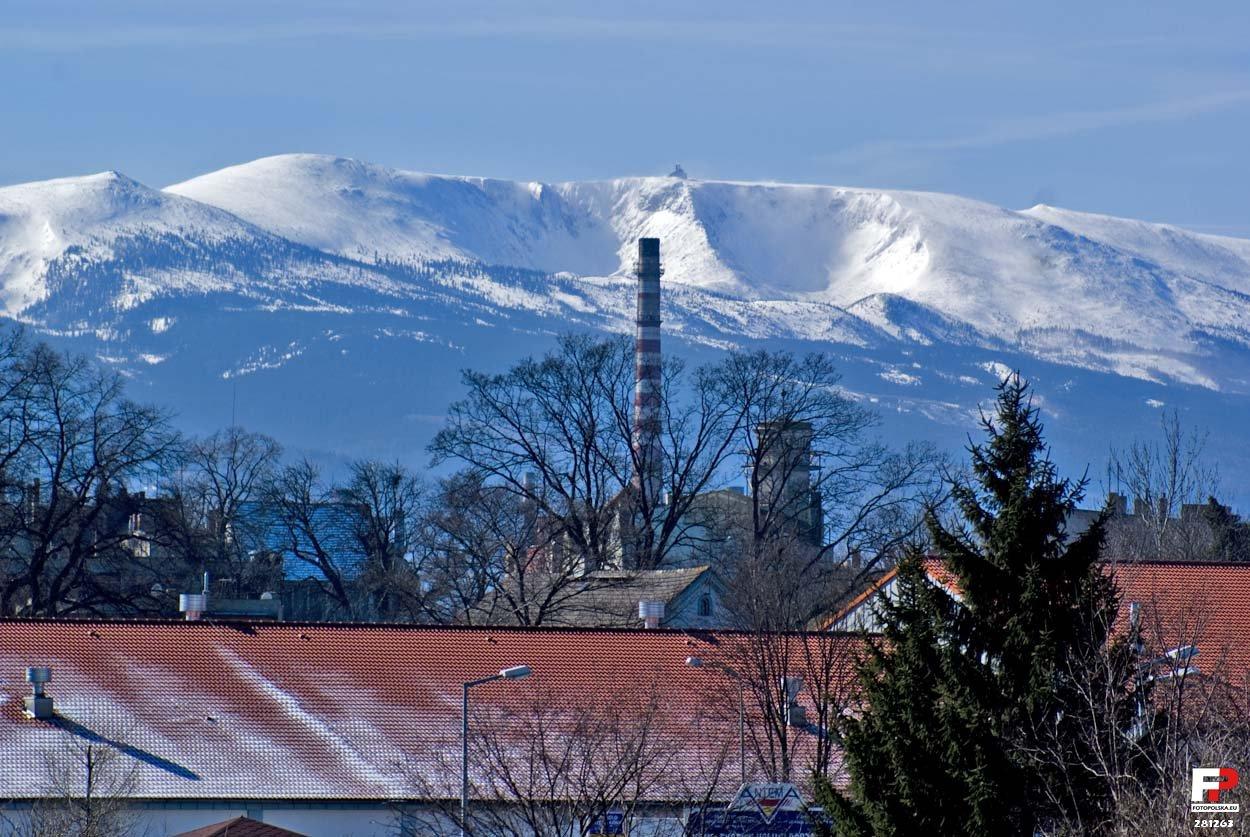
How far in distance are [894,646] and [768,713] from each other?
1165 centimetres

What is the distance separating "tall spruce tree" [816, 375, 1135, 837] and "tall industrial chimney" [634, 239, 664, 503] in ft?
190

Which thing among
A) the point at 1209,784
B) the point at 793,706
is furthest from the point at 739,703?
the point at 1209,784

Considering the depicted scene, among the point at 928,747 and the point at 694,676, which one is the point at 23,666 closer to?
the point at 694,676

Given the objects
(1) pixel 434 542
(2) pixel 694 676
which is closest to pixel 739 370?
(1) pixel 434 542

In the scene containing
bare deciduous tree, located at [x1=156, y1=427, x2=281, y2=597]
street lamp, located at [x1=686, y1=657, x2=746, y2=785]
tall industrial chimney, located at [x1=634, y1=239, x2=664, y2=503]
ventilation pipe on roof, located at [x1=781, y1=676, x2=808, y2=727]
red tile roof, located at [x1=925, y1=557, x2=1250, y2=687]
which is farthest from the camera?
tall industrial chimney, located at [x1=634, y1=239, x2=664, y2=503]

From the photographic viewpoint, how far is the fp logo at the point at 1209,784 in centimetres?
2317

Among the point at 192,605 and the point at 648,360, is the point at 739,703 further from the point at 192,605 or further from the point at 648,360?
the point at 648,360

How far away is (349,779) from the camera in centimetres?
3788

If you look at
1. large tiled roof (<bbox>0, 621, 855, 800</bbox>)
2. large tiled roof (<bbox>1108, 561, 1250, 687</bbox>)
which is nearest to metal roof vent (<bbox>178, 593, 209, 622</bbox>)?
large tiled roof (<bbox>0, 621, 855, 800</bbox>)

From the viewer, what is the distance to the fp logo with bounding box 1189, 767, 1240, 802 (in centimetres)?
2317

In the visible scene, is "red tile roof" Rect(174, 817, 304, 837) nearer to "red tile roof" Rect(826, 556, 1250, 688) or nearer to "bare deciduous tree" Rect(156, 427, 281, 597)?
"red tile roof" Rect(826, 556, 1250, 688)

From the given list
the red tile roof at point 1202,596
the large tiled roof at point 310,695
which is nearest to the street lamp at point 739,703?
the large tiled roof at point 310,695

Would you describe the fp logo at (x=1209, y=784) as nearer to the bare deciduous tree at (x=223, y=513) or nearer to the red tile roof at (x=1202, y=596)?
the red tile roof at (x=1202, y=596)

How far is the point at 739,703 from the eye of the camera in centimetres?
4053
